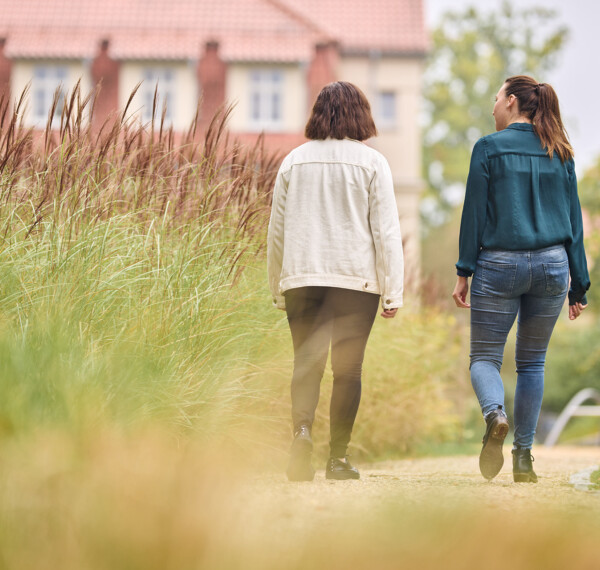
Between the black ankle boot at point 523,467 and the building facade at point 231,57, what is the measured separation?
21816mm

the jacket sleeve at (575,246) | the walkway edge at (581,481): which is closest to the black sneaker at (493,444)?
the walkway edge at (581,481)

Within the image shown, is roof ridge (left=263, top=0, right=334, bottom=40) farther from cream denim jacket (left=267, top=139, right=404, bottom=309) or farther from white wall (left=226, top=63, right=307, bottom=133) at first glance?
cream denim jacket (left=267, top=139, right=404, bottom=309)

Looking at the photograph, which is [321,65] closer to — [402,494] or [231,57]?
[231,57]

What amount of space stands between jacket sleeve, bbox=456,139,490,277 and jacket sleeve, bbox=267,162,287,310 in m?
0.75

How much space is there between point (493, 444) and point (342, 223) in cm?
108

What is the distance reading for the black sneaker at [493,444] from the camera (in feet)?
13.9

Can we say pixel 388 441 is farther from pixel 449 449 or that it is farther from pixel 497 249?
pixel 497 249

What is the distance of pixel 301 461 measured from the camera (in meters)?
4.26

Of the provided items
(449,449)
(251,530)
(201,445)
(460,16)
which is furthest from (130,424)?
(460,16)

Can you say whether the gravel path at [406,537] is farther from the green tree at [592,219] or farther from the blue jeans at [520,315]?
the green tree at [592,219]

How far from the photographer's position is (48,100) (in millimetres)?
27312

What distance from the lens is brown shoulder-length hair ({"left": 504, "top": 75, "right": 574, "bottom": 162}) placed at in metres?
4.52

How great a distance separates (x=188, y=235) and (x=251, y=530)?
2598 millimetres

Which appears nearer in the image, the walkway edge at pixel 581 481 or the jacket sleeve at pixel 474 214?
the walkway edge at pixel 581 481
